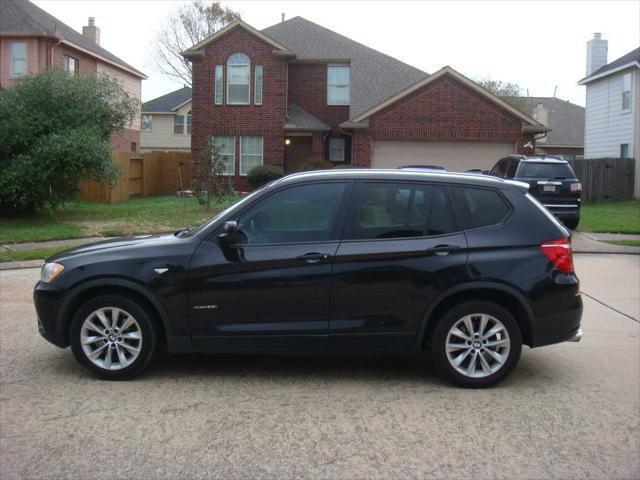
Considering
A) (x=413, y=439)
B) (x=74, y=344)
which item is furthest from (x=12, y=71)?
(x=413, y=439)

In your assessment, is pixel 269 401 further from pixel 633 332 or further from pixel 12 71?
pixel 12 71

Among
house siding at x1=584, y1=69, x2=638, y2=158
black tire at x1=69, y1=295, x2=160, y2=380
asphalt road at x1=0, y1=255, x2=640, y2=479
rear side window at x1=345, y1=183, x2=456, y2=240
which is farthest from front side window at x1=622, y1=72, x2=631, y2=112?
black tire at x1=69, y1=295, x2=160, y2=380

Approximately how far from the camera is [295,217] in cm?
621

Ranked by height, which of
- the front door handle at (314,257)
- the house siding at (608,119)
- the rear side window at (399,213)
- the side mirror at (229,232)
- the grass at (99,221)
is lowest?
the grass at (99,221)

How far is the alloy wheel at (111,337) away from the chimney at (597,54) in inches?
Answer: 1357

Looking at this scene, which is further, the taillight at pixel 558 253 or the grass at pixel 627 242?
the grass at pixel 627 242

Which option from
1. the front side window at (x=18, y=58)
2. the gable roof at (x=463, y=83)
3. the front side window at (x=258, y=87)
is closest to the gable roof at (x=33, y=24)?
the front side window at (x=18, y=58)

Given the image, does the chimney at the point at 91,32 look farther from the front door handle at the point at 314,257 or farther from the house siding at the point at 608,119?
the front door handle at the point at 314,257

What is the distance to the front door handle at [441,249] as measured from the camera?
6059mm

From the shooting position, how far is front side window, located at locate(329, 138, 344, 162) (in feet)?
110

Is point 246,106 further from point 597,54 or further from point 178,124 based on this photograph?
point 178,124

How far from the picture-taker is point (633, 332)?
27.1 ft

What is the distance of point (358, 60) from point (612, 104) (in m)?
11.3

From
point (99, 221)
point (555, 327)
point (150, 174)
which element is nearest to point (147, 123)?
point (150, 174)
